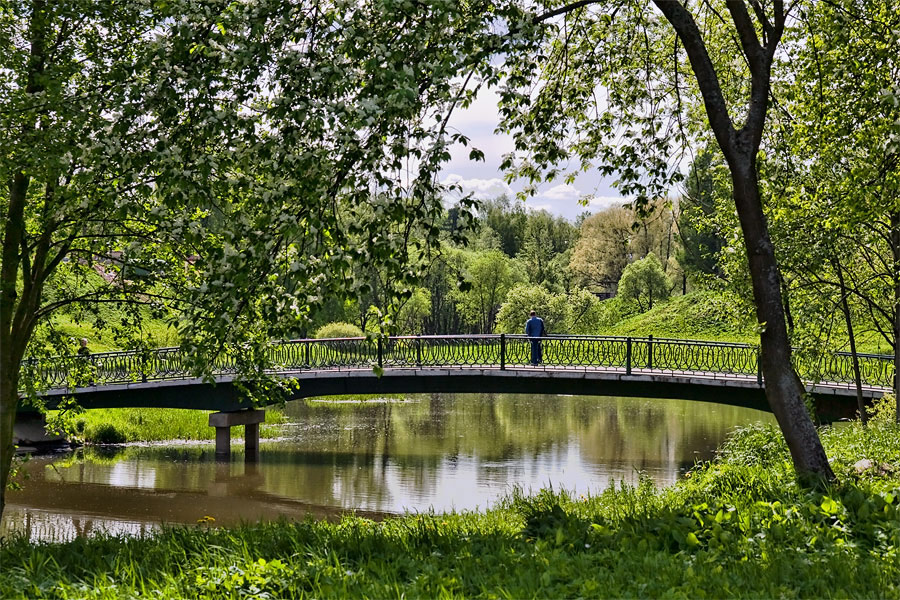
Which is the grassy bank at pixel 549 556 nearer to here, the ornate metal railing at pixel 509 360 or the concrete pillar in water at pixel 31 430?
the ornate metal railing at pixel 509 360

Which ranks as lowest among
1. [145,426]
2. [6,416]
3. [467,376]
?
[145,426]

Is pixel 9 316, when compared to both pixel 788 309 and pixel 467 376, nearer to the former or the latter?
pixel 788 309

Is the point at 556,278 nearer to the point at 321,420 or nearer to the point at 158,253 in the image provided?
the point at 321,420

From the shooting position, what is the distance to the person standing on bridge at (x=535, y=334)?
23734 mm

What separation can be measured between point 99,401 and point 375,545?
18.9 metres

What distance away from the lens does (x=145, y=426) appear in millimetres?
27797

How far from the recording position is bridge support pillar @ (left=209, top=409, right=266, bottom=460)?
23828mm

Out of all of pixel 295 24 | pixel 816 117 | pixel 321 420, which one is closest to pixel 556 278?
pixel 321 420

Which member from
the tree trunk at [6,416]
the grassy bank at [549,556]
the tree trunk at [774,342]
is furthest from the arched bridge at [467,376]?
the grassy bank at [549,556]

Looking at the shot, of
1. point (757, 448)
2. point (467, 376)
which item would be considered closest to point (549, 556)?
point (757, 448)

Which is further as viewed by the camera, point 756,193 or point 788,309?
point 788,309

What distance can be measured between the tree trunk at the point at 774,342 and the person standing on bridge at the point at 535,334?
15636mm

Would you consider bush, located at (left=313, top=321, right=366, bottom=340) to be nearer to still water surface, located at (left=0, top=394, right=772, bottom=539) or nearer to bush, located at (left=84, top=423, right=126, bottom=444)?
still water surface, located at (left=0, top=394, right=772, bottom=539)

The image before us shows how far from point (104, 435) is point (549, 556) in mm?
24212
